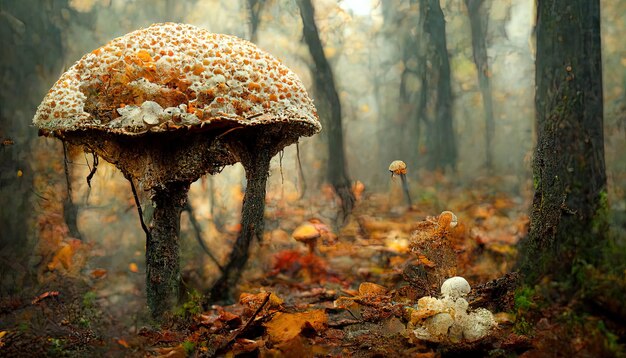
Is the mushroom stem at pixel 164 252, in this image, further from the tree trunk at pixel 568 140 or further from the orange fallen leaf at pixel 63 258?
the tree trunk at pixel 568 140

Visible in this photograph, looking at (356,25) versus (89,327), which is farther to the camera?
(356,25)

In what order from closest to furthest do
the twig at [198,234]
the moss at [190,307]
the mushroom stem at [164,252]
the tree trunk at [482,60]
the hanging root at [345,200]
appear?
the mushroom stem at [164,252], the moss at [190,307], the tree trunk at [482,60], the twig at [198,234], the hanging root at [345,200]

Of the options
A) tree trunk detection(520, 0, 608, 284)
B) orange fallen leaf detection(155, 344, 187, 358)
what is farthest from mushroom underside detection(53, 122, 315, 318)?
tree trunk detection(520, 0, 608, 284)

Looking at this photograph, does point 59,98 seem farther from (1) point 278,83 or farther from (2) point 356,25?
(2) point 356,25

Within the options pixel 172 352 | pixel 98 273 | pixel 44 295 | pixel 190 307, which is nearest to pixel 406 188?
pixel 190 307

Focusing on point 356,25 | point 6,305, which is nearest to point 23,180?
point 6,305

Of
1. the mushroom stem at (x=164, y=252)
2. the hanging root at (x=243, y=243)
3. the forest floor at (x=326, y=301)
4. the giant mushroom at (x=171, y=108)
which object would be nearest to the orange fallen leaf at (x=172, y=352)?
the forest floor at (x=326, y=301)

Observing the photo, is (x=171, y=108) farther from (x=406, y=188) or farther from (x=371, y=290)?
(x=406, y=188)
